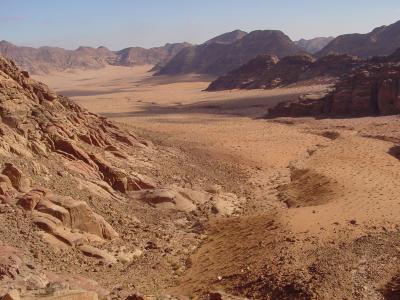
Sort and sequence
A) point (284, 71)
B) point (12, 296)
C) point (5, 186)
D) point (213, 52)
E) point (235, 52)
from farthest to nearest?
point (213, 52) → point (235, 52) → point (284, 71) → point (5, 186) → point (12, 296)

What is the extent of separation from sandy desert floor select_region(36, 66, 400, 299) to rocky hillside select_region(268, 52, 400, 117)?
2.75 meters

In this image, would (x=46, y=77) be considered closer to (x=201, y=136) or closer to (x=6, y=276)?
(x=201, y=136)

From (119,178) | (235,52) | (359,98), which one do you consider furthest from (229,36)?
(119,178)

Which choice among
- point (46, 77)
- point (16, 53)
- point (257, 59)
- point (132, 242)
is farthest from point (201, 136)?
point (16, 53)

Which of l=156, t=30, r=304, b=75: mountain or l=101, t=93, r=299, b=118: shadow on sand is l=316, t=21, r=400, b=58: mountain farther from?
l=101, t=93, r=299, b=118: shadow on sand

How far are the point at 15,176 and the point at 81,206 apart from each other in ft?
5.57

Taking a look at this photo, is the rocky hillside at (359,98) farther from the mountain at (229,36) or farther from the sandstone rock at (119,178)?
the mountain at (229,36)

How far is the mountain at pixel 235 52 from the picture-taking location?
104m

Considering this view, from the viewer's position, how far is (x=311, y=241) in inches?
484

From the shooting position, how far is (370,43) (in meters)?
89.9

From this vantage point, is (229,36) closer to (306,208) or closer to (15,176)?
(306,208)

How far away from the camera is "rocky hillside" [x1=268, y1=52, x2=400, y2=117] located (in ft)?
123

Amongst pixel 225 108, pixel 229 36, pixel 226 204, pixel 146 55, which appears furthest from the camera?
pixel 146 55

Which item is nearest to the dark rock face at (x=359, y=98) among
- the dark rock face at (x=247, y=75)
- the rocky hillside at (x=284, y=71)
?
the rocky hillside at (x=284, y=71)
